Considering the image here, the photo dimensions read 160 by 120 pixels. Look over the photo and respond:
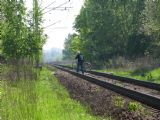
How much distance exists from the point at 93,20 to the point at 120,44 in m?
6.91

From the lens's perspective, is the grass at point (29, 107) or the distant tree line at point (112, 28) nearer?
the grass at point (29, 107)

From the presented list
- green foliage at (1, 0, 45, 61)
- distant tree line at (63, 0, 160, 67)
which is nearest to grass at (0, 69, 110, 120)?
green foliage at (1, 0, 45, 61)

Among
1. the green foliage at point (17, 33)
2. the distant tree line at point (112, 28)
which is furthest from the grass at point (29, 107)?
the distant tree line at point (112, 28)

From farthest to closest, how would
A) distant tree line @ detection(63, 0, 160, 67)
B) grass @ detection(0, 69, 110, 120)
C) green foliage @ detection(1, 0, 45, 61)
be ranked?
distant tree line @ detection(63, 0, 160, 67) → green foliage @ detection(1, 0, 45, 61) → grass @ detection(0, 69, 110, 120)

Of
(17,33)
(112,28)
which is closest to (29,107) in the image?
(17,33)

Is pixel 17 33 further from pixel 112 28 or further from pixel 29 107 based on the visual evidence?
pixel 112 28

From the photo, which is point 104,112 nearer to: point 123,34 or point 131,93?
point 131,93

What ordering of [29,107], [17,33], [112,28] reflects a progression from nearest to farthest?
[29,107] < [17,33] < [112,28]

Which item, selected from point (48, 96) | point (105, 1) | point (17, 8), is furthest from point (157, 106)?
point (105, 1)

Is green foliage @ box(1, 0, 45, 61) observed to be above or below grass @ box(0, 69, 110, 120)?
above

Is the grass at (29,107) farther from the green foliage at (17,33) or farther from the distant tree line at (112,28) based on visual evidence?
the distant tree line at (112,28)

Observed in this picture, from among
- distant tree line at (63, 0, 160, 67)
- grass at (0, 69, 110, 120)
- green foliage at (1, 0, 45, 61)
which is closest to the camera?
grass at (0, 69, 110, 120)

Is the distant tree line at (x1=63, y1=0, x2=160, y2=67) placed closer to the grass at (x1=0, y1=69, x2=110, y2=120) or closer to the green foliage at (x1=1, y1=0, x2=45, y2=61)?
the green foliage at (x1=1, y1=0, x2=45, y2=61)

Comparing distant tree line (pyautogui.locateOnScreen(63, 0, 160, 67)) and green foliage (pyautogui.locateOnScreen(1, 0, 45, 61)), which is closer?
green foliage (pyautogui.locateOnScreen(1, 0, 45, 61))
